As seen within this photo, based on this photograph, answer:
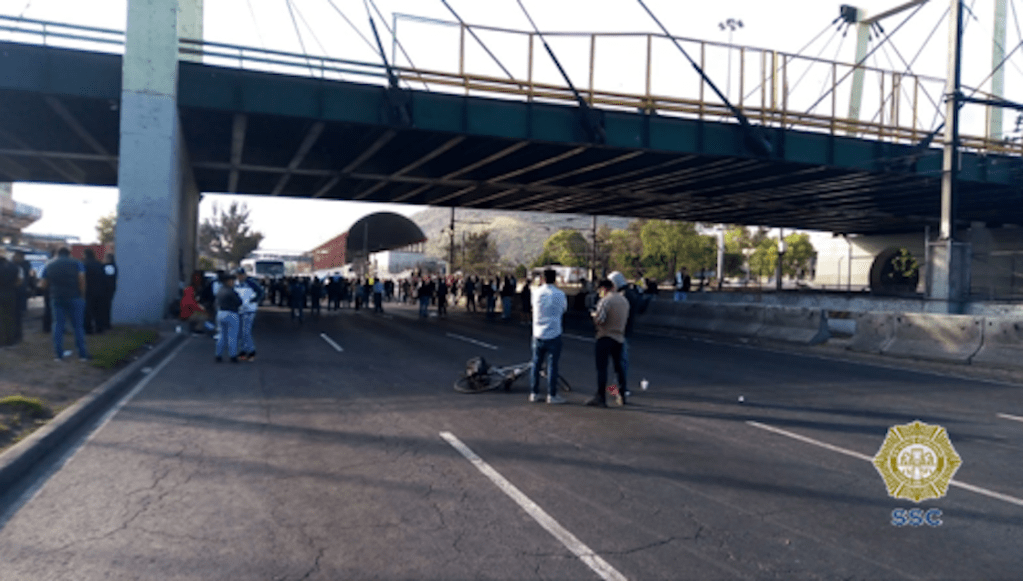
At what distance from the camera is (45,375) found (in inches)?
388

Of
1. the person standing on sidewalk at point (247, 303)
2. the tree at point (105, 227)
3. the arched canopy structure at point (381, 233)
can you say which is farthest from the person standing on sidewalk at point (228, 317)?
the tree at point (105, 227)

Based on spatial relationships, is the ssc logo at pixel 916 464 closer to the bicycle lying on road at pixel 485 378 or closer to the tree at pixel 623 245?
the bicycle lying on road at pixel 485 378

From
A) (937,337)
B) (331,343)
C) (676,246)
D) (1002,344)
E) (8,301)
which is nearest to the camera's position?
(8,301)

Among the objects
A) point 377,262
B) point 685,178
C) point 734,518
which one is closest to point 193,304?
point 734,518

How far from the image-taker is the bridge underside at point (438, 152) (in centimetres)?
2017

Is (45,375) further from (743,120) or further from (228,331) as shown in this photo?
(743,120)

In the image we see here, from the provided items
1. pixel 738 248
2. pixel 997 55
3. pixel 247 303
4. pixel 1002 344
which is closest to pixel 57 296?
pixel 247 303

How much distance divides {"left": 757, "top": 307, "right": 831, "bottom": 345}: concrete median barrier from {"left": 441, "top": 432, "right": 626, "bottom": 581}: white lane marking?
45.8 feet

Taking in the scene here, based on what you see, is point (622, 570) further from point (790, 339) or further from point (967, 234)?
point (967, 234)

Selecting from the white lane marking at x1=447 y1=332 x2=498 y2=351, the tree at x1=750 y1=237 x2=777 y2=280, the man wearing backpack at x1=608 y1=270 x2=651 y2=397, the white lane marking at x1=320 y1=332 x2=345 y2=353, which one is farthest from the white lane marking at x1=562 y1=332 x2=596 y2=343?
the tree at x1=750 y1=237 x2=777 y2=280

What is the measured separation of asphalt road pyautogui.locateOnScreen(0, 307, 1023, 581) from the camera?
14.1 ft

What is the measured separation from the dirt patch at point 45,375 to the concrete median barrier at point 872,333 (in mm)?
15555

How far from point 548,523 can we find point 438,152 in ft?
69.2

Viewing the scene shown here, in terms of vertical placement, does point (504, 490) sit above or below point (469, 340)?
below
